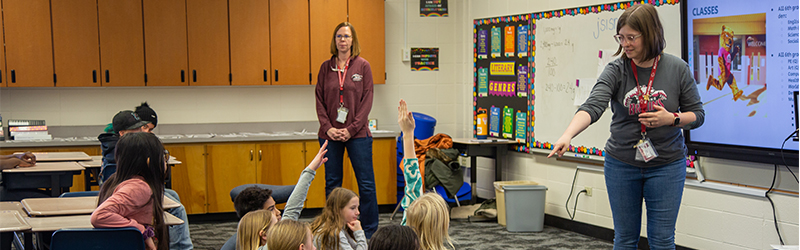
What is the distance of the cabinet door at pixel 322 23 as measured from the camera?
6.30 metres

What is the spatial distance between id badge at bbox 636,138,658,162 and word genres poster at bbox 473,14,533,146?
125 inches

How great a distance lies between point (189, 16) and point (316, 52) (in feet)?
3.74

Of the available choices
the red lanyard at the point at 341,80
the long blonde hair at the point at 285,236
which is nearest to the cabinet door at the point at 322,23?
the red lanyard at the point at 341,80

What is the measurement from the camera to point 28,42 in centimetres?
561

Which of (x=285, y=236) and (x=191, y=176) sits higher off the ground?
(x=285, y=236)

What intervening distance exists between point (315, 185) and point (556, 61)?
2334 millimetres

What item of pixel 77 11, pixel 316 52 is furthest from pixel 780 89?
pixel 77 11

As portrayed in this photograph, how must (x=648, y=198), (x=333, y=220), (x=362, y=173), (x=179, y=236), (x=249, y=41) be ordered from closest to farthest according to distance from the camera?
(x=648, y=198), (x=333, y=220), (x=179, y=236), (x=362, y=173), (x=249, y=41)

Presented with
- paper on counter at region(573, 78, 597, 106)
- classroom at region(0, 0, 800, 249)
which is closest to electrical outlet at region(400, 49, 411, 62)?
classroom at region(0, 0, 800, 249)

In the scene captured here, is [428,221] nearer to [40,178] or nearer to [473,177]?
[40,178]

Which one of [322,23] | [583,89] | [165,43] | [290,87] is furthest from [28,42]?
[583,89]

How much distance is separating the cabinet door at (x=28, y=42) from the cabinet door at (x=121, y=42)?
41 cm

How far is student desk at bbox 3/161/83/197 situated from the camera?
4305 mm

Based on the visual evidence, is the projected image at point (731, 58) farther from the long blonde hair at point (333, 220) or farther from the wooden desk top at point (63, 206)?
the wooden desk top at point (63, 206)
